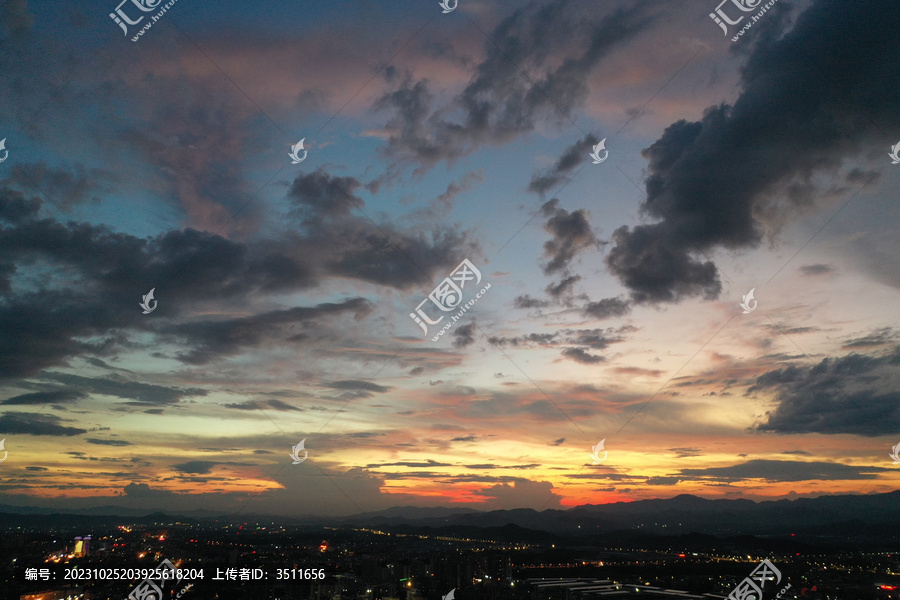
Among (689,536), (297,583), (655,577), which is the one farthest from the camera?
(689,536)

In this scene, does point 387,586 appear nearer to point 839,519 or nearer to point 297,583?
point 297,583

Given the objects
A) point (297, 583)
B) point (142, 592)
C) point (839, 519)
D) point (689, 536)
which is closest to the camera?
point (142, 592)

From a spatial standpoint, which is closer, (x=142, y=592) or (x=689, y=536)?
(x=142, y=592)

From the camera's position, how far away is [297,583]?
2606 centimetres

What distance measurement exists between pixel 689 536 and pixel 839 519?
59.5 metres

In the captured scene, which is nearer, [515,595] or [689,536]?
[515,595]

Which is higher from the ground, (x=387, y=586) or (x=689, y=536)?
(x=387, y=586)

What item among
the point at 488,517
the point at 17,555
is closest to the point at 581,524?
the point at 488,517

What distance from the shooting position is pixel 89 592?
22391mm

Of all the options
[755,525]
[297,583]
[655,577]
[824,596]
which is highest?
[297,583]

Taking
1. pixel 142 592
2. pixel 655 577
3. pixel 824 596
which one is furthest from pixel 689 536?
pixel 142 592

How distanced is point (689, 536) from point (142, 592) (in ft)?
291

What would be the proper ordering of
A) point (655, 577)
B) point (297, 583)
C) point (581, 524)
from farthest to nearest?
point (581, 524) → point (655, 577) → point (297, 583)

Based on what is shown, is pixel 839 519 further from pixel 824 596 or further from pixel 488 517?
pixel 824 596
